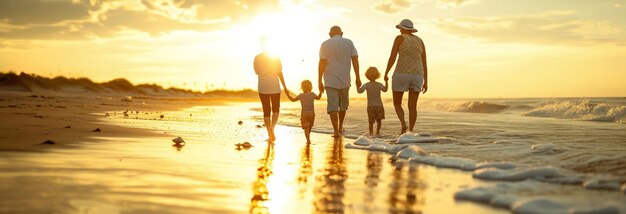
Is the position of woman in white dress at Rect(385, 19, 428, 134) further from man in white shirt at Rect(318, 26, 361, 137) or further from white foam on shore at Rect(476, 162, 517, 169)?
white foam on shore at Rect(476, 162, 517, 169)

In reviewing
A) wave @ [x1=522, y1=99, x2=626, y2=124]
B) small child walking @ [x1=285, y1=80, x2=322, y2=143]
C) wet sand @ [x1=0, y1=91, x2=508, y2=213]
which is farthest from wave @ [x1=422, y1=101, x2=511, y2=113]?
wet sand @ [x1=0, y1=91, x2=508, y2=213]

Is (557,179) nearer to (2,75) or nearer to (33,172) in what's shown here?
(33,172)

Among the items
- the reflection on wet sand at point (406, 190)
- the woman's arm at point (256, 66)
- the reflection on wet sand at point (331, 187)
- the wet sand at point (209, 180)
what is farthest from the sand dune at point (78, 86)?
the reflection on wet sand at point (406, 190)

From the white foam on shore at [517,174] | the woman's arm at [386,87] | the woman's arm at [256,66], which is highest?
the woman's arm at [256,66]

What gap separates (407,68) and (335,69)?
1.34 meters

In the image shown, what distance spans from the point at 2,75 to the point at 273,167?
4624cm

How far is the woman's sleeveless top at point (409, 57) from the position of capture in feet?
34.0

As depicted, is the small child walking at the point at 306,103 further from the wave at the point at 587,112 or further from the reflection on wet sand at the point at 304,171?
the wave at the point at 587,112

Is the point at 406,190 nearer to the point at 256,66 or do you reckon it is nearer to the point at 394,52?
the point at 256,66

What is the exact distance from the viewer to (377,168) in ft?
18.6

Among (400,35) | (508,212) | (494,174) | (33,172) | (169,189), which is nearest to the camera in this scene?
(508,212)

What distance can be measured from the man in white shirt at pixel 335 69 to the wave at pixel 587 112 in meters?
11.2

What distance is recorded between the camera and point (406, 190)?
14.0 feet

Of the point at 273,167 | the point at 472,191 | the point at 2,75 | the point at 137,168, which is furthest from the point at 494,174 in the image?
the point at 2,75
